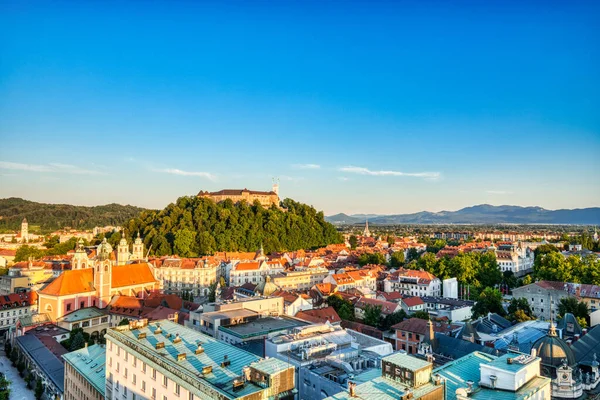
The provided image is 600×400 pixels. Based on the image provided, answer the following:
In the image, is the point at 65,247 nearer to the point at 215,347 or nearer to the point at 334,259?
the point at 334,259

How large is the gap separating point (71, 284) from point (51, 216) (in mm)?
156288

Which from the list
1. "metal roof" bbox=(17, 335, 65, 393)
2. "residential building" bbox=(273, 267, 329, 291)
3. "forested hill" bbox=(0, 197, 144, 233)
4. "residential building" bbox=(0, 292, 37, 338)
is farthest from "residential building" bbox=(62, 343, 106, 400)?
"forested hill" bbox=(0, 197, 144, 233)

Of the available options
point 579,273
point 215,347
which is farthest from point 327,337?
point 579,273

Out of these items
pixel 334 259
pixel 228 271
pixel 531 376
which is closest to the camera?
pixel 531 376

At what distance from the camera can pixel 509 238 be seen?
166750mm

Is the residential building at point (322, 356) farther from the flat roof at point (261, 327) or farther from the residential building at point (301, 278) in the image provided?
the residential building at point (301, 278)

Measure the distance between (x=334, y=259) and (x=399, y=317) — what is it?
128 feet

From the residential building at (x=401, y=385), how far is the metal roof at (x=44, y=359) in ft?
73.8

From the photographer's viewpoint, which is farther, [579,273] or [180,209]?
[180,209]

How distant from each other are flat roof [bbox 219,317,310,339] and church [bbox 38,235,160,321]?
20.4m

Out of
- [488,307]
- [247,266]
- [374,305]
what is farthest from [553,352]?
[247,266]

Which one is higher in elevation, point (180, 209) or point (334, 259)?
point (180, 209)

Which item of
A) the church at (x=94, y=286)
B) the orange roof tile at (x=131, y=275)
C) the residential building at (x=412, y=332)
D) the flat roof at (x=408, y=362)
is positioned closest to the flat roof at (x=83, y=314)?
the church at (x=94, y=286)

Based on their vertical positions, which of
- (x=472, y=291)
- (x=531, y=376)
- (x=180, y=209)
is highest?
(x=180, y=209)
